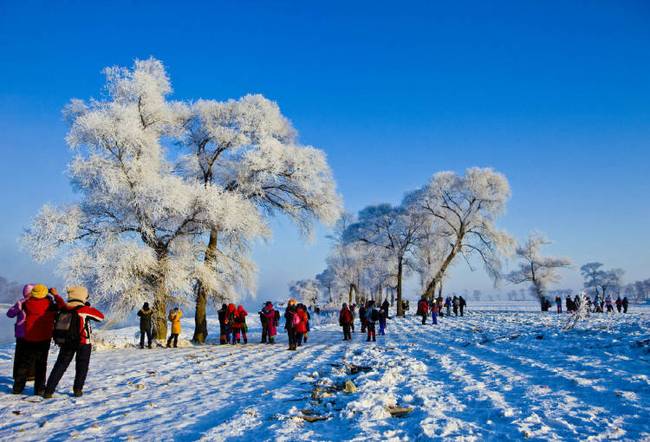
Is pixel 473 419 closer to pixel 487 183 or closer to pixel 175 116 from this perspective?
pixel 175 116

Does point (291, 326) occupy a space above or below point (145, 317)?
below

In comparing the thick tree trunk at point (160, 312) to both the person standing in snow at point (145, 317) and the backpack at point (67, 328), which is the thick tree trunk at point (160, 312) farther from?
the backpack at point (67, 328)

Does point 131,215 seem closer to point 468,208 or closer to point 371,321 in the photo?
point 371,321

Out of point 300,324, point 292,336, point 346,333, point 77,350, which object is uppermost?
point 77,350

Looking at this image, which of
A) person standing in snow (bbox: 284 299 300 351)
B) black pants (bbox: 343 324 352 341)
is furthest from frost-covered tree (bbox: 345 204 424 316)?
person standing in snow (bbox: 284 299 300 351)

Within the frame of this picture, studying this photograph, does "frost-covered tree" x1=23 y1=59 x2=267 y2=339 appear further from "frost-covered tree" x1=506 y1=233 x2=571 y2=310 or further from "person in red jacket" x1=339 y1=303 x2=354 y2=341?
"frost-covered tree" x1=506 y1=233 x2=571 y2=310

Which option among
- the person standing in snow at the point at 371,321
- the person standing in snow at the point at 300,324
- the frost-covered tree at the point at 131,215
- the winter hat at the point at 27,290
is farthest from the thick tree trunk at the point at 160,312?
the person standing in snow at the point at 371,321

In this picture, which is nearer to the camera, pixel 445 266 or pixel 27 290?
pixel 27 290

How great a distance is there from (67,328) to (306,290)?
83.2 meters

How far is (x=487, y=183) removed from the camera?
31.0 m

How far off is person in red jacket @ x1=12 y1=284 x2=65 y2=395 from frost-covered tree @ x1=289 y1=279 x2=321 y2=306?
79.6 m

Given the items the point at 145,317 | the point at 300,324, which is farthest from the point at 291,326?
the point at 145,317

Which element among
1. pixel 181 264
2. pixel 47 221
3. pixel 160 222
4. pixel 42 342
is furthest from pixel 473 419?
pixel 47 221

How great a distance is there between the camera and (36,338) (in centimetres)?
683
